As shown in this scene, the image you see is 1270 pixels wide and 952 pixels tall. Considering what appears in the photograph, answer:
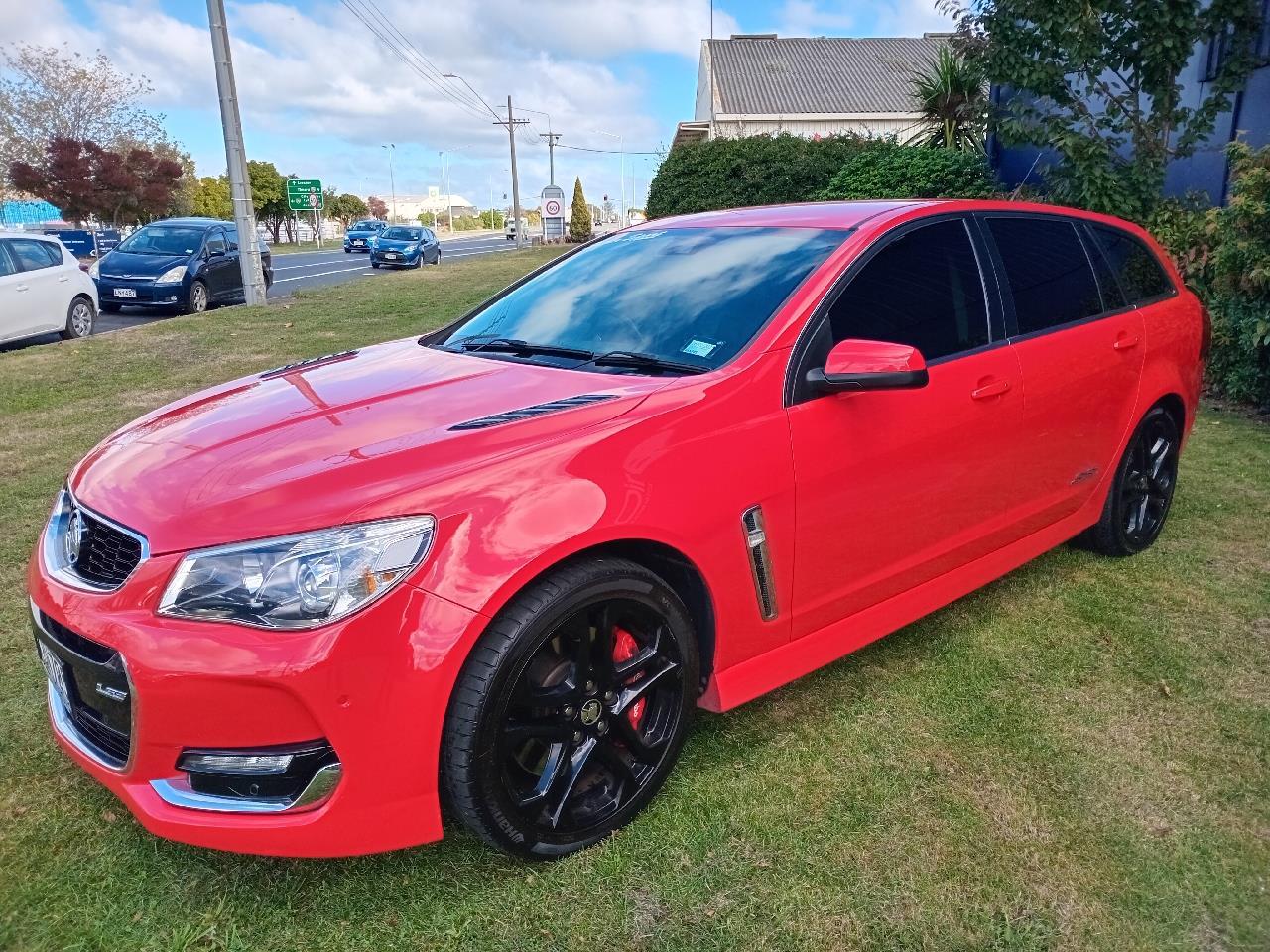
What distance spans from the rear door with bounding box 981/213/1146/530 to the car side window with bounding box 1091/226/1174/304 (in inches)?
4.2

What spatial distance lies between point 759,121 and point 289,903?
35094 millimetres

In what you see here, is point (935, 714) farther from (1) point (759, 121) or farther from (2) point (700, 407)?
(1) point (759, 121)

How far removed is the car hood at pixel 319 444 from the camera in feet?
6.88

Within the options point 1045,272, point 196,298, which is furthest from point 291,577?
point 196,298

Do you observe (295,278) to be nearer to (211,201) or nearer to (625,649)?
(625,649)

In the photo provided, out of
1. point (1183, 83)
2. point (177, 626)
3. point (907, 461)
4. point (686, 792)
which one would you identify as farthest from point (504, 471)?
point (1183, 83)

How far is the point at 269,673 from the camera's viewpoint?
77.0 inches

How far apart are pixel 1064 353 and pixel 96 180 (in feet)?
123

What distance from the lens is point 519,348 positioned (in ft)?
10.5

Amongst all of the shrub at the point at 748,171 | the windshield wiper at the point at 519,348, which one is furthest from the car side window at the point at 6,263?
the windshield wiper at the point at 519,348

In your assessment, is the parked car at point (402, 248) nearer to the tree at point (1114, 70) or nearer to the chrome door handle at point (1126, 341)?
the tree at point (1114, 70)

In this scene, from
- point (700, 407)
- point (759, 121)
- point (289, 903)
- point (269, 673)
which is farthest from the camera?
point (759, 121)

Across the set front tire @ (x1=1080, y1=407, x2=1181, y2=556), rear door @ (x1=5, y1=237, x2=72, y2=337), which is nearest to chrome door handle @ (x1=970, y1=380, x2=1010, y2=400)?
front tire @ (x1=1080, y1=407, x2=1181, y2=556)

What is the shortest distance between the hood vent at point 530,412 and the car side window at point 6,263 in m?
11.6
